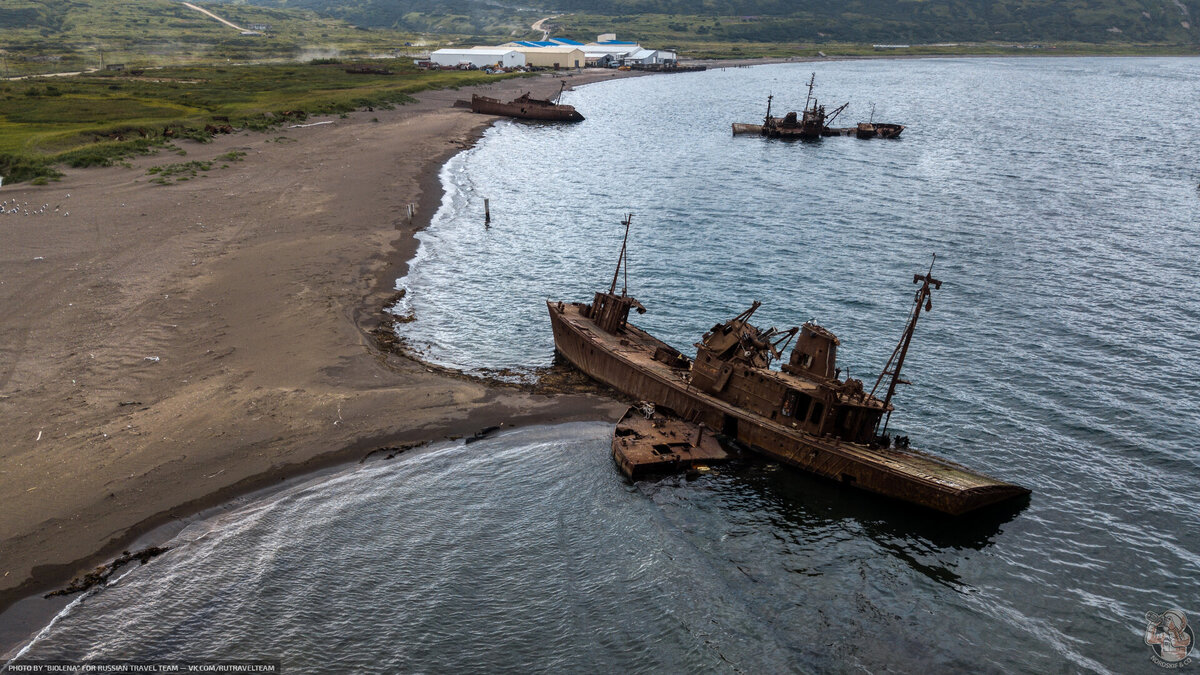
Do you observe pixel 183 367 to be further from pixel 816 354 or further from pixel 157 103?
pixel 157 103

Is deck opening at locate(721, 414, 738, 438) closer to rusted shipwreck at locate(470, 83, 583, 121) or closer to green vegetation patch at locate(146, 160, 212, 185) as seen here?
green vegetation patch at locate(146, 160, 212, 185)

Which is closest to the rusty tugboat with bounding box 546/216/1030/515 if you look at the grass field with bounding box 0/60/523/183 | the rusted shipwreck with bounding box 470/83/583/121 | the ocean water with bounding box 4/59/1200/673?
the ocean water with bounding box 4/59/1200/673

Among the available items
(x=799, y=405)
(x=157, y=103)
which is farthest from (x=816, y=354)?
(x=157, y=103)

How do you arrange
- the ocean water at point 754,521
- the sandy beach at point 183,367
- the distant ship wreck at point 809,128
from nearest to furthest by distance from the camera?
the ocean water at point 754,521 → the sandy beach at point 183,367 → the distant ship wreck at point 809,128

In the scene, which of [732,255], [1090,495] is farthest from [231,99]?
[1090,495]

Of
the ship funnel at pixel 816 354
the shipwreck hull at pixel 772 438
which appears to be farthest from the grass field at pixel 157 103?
the ship funnel at pixel 816 354

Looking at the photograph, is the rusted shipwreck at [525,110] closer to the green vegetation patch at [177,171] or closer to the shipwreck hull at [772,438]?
the green vegetation patch at [177,171]
